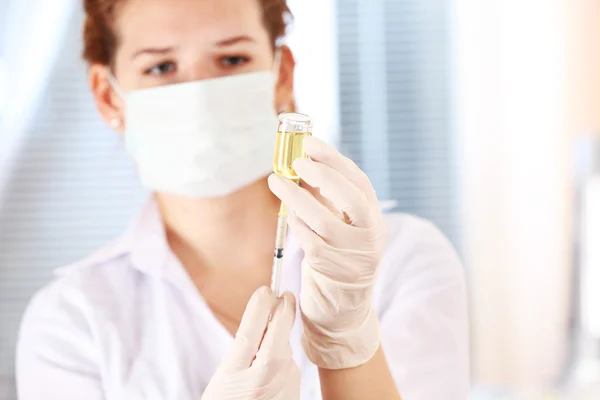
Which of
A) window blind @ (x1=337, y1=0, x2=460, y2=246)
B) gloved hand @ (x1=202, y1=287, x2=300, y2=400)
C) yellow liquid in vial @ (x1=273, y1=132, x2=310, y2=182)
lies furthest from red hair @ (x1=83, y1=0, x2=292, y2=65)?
gloved hand @ (x1=202, y1=287, x2=300, y2=400)

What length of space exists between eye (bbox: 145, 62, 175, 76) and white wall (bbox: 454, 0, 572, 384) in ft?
1.68

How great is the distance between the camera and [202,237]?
3.35ft

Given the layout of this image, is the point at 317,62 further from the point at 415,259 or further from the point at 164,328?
the point at 164,328

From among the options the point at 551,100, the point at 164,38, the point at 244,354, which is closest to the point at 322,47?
the point at 164,38

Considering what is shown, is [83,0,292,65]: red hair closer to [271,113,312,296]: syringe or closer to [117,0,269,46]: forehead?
[117,0,269,46]: forehead

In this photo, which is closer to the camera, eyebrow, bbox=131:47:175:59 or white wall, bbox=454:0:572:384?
eyebrow, bbox=131:47:175:59

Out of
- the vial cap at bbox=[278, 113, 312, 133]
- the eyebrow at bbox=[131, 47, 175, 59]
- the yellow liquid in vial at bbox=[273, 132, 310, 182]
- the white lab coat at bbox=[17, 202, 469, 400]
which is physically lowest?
the white lab coat at bbox=[17, 202, 469, 400]

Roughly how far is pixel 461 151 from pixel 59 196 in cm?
68

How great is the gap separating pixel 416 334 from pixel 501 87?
1.56 ft

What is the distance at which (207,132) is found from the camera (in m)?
0.95

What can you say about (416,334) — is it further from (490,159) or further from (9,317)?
(9,317)

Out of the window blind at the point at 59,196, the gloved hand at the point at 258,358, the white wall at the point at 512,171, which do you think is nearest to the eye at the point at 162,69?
the window blind at the point at 59,196

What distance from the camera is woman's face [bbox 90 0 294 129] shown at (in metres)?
0.96

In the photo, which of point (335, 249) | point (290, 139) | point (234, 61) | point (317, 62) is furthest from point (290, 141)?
point (317, 62)
